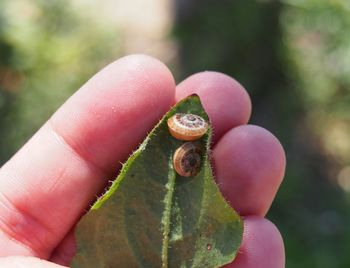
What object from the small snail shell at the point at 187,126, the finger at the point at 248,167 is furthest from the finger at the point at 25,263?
the finger at the point at 248,167

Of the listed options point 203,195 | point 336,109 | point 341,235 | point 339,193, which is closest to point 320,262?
point 341,235

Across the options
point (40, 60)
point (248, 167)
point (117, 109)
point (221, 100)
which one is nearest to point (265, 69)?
point (40, 60)

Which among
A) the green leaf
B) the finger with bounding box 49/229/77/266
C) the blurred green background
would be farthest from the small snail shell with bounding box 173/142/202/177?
the blurred green background

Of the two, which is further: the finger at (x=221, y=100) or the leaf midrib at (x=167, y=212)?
the finger at (x=221, y=100)

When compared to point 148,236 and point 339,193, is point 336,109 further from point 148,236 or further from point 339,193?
point 148,236

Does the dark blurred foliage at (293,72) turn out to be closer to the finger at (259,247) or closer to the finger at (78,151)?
the finger at (259,247)

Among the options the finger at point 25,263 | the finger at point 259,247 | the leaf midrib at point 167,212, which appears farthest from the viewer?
the finger at point 259,247

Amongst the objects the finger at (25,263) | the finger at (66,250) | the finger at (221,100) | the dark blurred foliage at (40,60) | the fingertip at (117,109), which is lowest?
the dark blurred foliage at (40,60)

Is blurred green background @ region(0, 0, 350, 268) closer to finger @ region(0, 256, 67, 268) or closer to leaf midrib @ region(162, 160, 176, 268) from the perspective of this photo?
leaf midrib @ region(162, 160, 176, 268)
